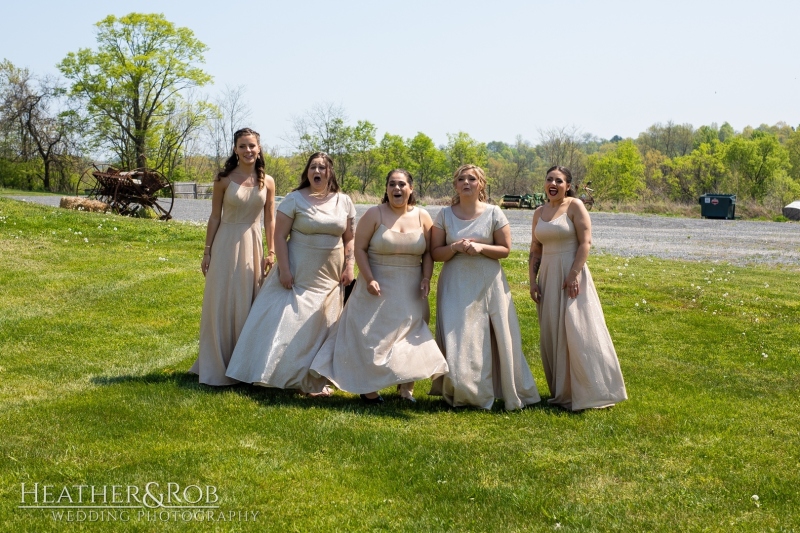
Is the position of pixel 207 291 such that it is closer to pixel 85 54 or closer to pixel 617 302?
pixel 617 302

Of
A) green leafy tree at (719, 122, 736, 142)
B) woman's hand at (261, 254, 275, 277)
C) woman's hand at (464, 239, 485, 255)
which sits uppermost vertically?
green leafy tree at (719, 122, 736, 142)

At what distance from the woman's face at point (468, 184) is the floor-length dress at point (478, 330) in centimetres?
23

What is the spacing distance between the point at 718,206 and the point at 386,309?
37586 mm

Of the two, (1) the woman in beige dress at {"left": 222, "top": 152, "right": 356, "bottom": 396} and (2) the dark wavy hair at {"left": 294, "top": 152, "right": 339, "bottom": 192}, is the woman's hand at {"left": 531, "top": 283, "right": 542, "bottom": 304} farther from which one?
(2) the dark wavy hair at {"left": 294, "top": 152, "right": 339, "bottom": 192}

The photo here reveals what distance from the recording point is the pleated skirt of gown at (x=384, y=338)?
6.85 m

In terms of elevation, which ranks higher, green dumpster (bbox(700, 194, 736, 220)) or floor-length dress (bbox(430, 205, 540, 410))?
green dumpster (bbox(700, 194, 736, 220))

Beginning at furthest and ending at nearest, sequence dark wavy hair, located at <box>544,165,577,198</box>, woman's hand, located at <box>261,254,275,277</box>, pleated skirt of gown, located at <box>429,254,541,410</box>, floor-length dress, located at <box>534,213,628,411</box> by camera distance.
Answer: woman's hand, located at <box>261,254,275,277</box>
dark wavy hair, located at <box>544,165,577,198</box>
floor-length dress, located at <box>534,213,628,411</box>
pleated skirt of gown, located at <box>429,254,541,410</box>

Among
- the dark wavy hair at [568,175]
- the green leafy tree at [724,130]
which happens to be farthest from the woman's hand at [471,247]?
the green leafy tree at [724,130]

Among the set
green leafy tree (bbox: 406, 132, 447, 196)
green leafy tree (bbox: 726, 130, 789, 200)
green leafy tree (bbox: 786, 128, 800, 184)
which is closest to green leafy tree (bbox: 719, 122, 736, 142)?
green leafy tree (bbox: 786, 128, 800, 184)

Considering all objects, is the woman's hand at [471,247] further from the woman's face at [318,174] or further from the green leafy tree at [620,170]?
the green leafy tree at [620,170]

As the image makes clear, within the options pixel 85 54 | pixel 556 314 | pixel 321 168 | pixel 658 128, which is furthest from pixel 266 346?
pixel 658 128

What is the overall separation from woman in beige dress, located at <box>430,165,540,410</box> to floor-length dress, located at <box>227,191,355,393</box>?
3.07 feet

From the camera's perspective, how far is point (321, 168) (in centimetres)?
735

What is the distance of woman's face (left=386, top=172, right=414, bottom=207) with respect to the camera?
698cm
